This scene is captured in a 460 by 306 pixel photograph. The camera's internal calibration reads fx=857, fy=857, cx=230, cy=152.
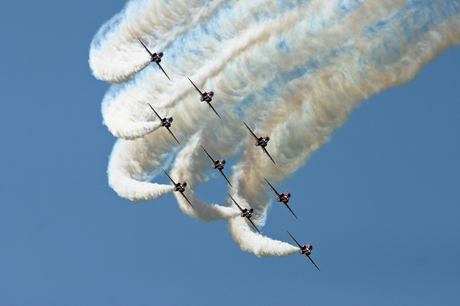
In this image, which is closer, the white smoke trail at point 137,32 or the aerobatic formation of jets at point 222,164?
the white smoke trail at point 137,32

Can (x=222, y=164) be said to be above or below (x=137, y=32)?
below

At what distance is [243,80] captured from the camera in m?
60.5

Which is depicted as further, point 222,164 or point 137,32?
point 222,164

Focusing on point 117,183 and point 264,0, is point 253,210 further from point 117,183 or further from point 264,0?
point 264,0

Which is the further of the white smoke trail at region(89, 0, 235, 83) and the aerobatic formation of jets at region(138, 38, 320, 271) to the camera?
the aerobatic formation of jets at region(138, 38, 320, 271)

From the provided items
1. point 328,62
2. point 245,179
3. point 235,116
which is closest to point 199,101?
point 235,116

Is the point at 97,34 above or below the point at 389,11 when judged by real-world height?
above

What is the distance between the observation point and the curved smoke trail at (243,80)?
180ft

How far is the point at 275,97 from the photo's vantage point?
199 ft

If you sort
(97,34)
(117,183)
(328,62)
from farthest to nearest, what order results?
(117,183) < (97,34) < (328,62)

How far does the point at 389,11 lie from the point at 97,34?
21.5 meters

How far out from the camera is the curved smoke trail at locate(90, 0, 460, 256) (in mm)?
54875

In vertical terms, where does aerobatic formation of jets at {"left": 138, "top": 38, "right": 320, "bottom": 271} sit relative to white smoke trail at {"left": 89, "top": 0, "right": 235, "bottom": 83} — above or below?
below

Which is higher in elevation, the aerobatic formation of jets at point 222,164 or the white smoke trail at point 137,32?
the white smoke trail at point 137,32
